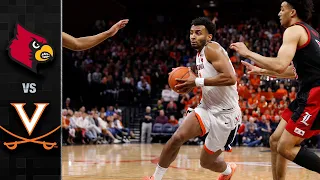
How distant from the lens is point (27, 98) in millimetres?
2793

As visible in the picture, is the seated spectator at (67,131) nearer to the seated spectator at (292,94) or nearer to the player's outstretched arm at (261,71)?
the seated spectator at (292,94)

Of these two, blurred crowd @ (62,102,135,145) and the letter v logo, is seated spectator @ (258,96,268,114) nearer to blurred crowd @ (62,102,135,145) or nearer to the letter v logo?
blurred crowd @ (62,102,135,145)

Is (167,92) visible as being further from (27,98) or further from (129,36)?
(27,98)

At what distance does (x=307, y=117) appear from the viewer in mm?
4613

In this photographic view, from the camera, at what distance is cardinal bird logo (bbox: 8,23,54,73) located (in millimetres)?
2766

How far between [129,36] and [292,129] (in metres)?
19.7

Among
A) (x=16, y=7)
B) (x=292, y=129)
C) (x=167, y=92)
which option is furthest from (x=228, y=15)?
(x=16, y=7)

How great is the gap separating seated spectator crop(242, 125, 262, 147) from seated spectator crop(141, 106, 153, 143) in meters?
3.13

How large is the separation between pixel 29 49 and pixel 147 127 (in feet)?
45.4

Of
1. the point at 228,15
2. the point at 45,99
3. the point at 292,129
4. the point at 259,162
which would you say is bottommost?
the point at 259,162

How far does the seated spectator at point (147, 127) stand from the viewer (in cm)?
1640

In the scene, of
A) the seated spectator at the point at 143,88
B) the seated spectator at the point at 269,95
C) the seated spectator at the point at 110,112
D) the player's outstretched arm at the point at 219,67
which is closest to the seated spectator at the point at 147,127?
the seated spectator at the point at 110,112

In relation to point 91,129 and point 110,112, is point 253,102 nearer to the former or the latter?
point 110,112

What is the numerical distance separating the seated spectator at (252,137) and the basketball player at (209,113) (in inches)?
388
